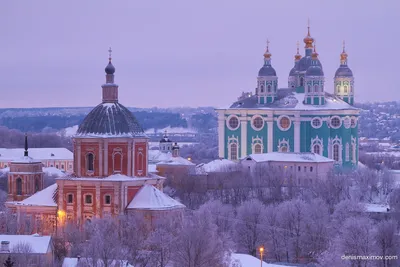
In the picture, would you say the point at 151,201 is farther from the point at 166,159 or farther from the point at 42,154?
the point at 42,154

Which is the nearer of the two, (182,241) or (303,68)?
(182,241)

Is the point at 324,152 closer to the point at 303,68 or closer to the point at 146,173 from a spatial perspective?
the point at 303,68

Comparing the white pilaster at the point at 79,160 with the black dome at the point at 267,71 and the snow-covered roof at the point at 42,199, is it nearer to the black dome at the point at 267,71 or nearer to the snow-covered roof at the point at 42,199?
the snow-covered roof at the point at 42,199

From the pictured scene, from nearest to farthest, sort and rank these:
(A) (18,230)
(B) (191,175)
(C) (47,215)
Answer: (A) (18,230) < (C) (47,215) < (B) (191,175)

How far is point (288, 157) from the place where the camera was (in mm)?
79938

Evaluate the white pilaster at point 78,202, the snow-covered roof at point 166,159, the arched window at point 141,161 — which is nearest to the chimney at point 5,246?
the white pilaster at point 78,202

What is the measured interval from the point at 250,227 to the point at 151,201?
5.61m

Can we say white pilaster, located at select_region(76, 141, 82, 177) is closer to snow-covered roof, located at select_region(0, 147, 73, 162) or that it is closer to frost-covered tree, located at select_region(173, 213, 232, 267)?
frost-covered tree, located at select_region(173, 213, 232, 267)

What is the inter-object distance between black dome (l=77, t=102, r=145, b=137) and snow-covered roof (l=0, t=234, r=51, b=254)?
985 centimetres

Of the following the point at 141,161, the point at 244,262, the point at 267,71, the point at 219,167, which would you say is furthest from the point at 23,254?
the point at 267,71

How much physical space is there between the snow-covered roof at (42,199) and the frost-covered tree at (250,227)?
7792 millimetres

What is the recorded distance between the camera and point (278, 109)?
84000 mm

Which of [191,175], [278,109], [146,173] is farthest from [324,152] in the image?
[146,173]

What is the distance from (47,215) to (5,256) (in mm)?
11669
